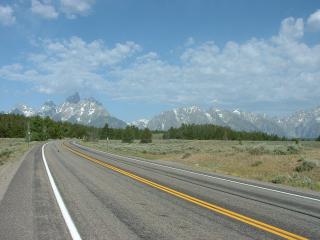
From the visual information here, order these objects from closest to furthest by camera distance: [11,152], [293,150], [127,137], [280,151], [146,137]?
[280,151] → [293,150] → [11,152] → [146,137] → [127,137]

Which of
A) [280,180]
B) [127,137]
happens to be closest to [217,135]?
[127,137]

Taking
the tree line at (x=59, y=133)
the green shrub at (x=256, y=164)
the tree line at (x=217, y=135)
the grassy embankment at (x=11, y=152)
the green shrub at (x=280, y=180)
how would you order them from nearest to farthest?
1. the green shrub at (x=280, y=180)
2. the green shrub at (x=256, y=164)
3. the grassy embankment at (x=11, y=152)
4. the tree line at (x=59, y=133)
5. the tree line at (x=217, y=135)

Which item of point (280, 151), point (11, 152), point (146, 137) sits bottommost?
point (11, 152)

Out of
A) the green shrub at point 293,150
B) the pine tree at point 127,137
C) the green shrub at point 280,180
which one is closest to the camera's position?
the green shrub at point 280,180

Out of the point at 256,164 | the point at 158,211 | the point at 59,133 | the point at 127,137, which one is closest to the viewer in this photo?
the point at 158,211

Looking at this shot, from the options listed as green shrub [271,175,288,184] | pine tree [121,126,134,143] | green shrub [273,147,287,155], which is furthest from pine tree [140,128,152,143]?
green shrub [271,175,288,184]

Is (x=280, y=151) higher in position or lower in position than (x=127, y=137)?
lower

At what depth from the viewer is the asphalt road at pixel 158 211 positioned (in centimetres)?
838

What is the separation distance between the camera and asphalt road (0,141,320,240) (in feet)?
27.5

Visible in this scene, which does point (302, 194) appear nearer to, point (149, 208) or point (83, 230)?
point (149, 208)

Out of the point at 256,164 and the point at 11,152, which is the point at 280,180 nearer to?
the point at 256,164

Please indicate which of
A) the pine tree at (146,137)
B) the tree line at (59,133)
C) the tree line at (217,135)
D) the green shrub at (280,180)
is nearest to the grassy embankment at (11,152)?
the green shrub at (280,180)

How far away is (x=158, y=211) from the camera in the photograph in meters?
10.8

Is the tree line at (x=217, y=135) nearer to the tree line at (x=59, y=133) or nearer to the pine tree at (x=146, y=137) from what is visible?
the tree line at (x=59, y=133)
